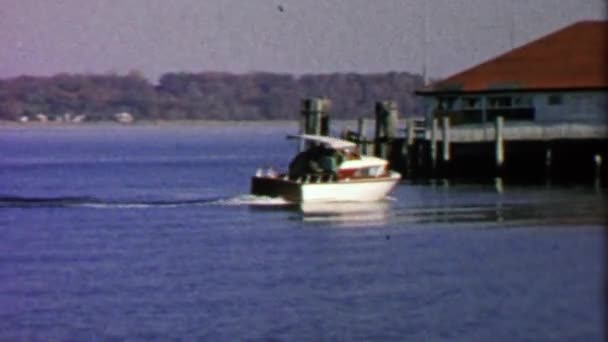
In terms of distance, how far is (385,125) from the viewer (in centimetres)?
7444

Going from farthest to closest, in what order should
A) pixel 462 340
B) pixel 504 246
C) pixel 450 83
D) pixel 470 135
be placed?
pixel 450 83 → pixel 470 135 → pixel 504 246 → pixel 462 340

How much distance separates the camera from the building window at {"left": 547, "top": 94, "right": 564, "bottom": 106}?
72.6m

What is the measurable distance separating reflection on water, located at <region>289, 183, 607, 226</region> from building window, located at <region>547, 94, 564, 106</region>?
505 cm

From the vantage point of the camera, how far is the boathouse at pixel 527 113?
6888cm

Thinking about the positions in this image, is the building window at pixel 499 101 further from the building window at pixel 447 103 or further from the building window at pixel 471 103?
the building window at pixel 447 103

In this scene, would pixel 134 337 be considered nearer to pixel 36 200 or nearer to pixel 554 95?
pixel 36 200

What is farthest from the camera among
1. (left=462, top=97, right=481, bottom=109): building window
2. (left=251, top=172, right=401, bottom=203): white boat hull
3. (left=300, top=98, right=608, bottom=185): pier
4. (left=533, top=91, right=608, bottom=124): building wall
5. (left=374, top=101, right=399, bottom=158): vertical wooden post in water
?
(left=462, top=97, right=481, bottom=109): building window

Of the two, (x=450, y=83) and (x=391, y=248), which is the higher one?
(x=450, y=83)

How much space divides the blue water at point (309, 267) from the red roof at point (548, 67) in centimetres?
584

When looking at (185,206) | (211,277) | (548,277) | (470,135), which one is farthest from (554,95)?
(548,277)

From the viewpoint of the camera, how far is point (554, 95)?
7275 cm

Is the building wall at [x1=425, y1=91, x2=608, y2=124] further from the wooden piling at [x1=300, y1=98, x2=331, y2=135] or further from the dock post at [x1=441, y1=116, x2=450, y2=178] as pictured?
the wooden piling at [x1=300, y1=98, x2=331, y2=135]

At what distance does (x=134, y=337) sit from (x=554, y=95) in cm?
4159

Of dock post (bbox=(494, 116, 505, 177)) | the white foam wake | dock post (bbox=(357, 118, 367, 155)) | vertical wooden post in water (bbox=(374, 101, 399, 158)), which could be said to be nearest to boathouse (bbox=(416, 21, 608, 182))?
dock post (bbox=(494, 116, 505, 177))
